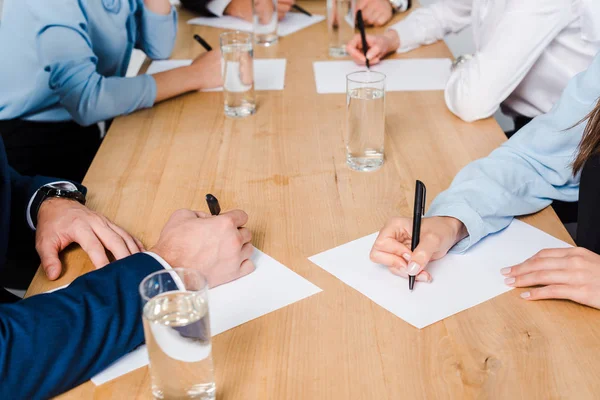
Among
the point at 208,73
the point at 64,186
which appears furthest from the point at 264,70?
the point at 64,186

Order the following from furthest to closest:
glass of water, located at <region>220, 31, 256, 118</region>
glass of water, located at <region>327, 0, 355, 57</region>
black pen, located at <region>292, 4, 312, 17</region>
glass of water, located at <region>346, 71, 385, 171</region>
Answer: black pen, located at <region>292, 4, 312, 17</region>
glass of water, located at <region>327, 0, 355, 57</region>
glass of water, located at <region>220, 31, 256, 118</region>
glass of water, located at <region>346, 71, 385, 171</region>

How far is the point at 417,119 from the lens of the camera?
154 cm

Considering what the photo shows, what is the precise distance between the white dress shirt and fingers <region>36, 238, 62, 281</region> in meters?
0.93

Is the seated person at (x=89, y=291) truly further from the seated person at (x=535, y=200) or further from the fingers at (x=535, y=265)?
the fingers at (x=535, y=265)

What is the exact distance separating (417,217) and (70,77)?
972 mm

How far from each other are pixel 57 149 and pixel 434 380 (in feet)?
4.53

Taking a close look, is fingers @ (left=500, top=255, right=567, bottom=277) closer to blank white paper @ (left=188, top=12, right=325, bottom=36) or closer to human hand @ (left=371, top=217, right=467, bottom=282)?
human hand @ (left=371, top=217, right=467, bottom=282)

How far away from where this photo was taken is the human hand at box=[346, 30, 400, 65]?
1.85 meters

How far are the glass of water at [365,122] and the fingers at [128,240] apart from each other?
1.55ft

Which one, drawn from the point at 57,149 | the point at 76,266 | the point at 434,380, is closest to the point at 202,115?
the point at 57,149

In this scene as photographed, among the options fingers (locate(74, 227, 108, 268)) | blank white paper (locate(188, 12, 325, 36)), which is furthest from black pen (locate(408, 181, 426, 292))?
blank white paper (locate(188, 12, 325, 36))

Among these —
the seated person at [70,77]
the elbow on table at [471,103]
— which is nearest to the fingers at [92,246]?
the seated person at [70,77]

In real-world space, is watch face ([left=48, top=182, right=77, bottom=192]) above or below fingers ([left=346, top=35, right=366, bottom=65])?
above

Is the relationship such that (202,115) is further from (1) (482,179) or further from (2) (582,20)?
(2) (582,20)
